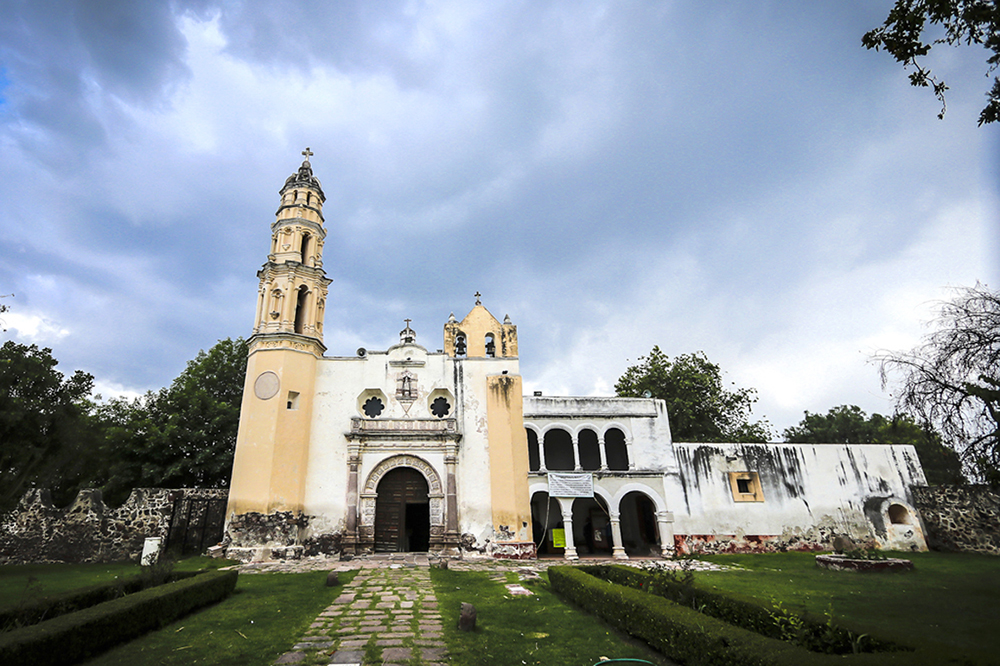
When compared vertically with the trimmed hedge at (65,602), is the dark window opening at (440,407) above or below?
above

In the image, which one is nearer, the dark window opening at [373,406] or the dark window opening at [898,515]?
the dark window opening at [373,406]

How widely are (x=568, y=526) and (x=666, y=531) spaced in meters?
3.84

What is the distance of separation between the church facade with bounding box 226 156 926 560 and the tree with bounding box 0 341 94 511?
4.84 m

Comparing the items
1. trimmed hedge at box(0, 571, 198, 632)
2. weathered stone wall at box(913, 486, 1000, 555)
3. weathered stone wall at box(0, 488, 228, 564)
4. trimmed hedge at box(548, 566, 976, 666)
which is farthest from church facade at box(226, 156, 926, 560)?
trimmed hedge at box(548, 566, 976, 666)

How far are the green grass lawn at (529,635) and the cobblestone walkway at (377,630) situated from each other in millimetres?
277

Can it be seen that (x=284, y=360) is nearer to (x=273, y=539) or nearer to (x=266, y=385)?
(x=266, y=385)

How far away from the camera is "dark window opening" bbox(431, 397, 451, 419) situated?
1954 cm

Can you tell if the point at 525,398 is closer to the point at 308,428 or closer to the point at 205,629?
the point at 308,428

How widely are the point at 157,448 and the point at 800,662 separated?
23.7 m

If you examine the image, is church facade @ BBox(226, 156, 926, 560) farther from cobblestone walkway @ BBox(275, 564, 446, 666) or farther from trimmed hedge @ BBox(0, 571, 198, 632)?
trimmed hedge @ BBox(0, 571, 198, 632)

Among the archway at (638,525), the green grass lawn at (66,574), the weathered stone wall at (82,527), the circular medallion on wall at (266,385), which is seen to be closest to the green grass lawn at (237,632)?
the green grass lawn at (66,574)

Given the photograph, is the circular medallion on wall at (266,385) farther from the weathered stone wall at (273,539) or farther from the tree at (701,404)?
the tree at (701,404)

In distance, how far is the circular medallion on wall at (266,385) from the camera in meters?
17.7

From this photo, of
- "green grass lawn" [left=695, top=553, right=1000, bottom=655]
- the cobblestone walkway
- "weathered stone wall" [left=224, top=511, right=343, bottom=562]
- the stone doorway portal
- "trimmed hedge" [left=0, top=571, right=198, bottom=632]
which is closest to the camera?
the cobblestone walkway
